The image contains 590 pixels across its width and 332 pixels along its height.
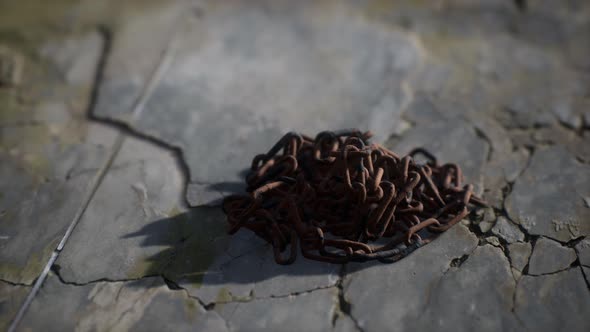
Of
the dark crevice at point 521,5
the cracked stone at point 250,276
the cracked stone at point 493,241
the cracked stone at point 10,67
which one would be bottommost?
the cracked stone at point 10,67

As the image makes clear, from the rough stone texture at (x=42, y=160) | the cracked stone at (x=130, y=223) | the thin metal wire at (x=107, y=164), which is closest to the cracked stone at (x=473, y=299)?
the cracked stone at (x=130, y=223)

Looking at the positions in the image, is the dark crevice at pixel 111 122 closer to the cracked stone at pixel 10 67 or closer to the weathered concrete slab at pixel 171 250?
the weathered concrete slab at pixel 171 250

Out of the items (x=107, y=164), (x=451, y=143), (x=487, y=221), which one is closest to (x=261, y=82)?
(x=107, y=164)

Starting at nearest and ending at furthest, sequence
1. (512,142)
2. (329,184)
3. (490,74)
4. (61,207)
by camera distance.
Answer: (329,184), (61,207), (512,142), (490,74)

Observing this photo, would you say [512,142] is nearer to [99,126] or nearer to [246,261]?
[246,261]

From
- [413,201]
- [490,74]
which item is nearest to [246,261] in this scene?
[413,201]

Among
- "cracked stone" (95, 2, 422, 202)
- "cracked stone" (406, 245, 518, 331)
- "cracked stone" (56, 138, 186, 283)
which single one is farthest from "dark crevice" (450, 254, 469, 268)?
"cracked stone" (56, 138, 186, 283)
